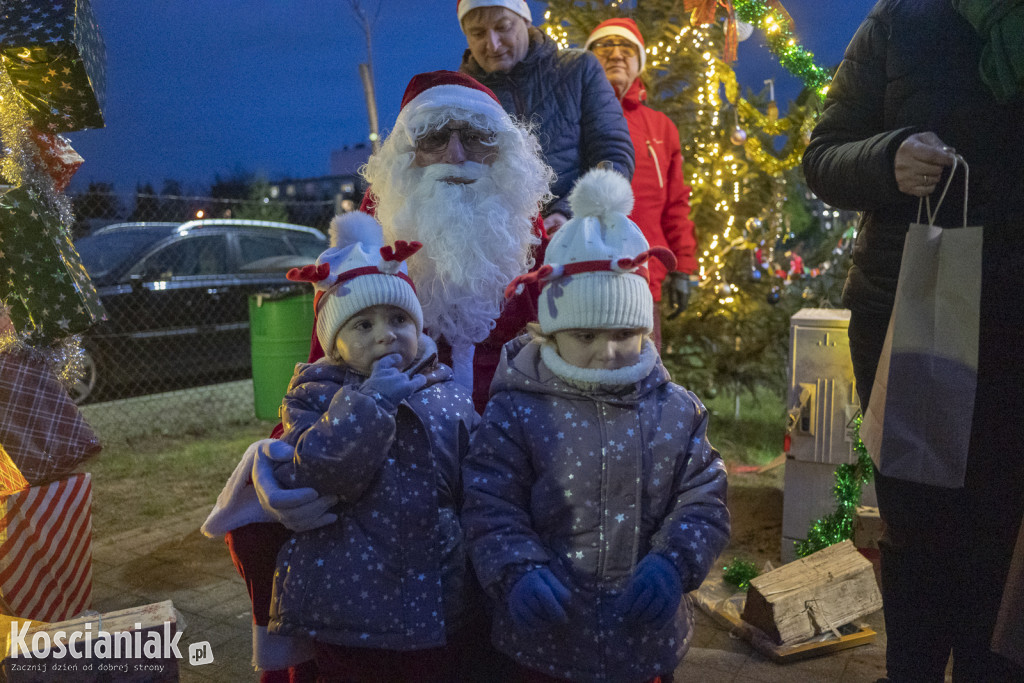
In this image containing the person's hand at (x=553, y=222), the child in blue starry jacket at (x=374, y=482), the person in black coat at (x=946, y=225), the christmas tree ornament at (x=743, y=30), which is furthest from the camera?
the christmas tree ornament at (x=743, y=30)

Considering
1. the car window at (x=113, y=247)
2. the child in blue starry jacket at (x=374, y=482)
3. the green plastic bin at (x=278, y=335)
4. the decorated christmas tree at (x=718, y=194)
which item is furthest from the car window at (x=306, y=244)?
the child in blue starry jacket at (x=374, y=482)

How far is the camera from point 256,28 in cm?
5075

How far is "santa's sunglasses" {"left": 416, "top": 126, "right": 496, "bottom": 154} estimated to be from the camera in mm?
2545

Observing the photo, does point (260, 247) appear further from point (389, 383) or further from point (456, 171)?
point (389, 383)

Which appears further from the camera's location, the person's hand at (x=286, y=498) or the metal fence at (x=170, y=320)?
the metal fence at (x=170, y=320)

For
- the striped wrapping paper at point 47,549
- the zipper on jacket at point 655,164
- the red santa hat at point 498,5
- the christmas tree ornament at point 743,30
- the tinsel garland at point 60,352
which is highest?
the christmas tree ornament at point 743,30

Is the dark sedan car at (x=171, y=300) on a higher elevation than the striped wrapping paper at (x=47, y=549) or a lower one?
higher

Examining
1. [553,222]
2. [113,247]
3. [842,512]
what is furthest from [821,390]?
[113,247]

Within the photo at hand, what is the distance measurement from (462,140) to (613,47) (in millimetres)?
2113

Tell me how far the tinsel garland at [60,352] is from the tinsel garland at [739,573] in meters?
2.87

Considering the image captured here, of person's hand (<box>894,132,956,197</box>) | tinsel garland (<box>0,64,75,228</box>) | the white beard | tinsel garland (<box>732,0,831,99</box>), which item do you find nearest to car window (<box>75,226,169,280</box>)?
tinsel garland (<box>0,64,75,228</box>)

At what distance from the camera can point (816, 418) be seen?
133 inches

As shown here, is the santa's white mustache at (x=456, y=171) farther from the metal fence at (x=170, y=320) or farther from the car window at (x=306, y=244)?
the car window at (x=306, y=244)

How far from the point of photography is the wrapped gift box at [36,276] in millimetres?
2557
